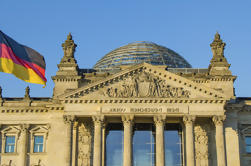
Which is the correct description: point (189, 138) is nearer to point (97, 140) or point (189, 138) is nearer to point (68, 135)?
point (97, 140)

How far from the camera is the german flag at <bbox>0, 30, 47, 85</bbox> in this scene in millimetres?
38881

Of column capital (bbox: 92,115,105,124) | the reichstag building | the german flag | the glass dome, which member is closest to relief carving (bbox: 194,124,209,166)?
the reichstag building

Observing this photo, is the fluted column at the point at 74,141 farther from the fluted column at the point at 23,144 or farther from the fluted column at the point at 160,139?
the fluted column at the point at 160,139

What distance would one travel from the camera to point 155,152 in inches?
2207

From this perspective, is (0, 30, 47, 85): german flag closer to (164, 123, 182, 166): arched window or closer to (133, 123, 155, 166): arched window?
(133, 123, 155, 166): arched window

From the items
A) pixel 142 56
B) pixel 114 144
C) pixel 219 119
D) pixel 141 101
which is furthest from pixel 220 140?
pixel 142 56

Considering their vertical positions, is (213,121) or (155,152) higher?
(213,121)

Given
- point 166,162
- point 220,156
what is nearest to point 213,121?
point 220,156

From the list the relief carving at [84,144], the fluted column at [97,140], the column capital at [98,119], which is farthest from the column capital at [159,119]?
the relief carving at [84,144]

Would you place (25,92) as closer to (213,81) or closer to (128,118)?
(128,118)

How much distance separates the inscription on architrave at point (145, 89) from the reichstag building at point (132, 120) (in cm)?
12

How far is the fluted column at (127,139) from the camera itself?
5212cm

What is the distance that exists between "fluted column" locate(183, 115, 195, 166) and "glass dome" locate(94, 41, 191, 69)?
1976 centimetres

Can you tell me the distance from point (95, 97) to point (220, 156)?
15801mm
